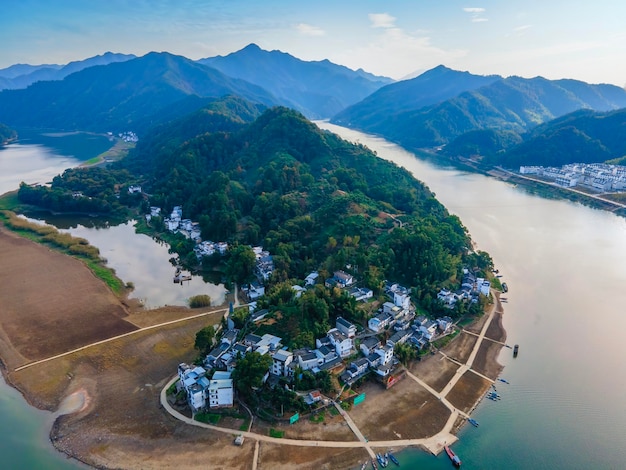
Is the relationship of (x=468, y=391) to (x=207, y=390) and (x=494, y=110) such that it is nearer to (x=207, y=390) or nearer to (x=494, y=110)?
(x=207, y=390)

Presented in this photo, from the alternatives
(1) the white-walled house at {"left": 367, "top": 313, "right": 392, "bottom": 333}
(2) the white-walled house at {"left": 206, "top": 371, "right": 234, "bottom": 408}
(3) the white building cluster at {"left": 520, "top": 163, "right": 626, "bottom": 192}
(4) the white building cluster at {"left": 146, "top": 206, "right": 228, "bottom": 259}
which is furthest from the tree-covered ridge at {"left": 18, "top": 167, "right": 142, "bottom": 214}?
(3) the white building cluster at {"left": 520, "top": 163, "right": 626, "bottom": 192}

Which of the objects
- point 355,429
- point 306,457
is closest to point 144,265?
point 306,457

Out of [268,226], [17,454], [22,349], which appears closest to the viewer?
[17,454]

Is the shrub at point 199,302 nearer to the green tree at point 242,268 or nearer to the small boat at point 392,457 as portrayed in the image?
the green tree at point 242,268

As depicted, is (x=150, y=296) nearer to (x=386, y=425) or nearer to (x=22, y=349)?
(x=22, y=349)

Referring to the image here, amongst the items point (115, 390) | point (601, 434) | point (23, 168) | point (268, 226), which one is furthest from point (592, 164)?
point (23, 168)

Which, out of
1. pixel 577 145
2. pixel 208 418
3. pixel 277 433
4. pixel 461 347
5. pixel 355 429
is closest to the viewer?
pixel 277 433
